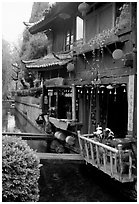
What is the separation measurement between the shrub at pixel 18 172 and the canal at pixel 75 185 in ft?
9.61

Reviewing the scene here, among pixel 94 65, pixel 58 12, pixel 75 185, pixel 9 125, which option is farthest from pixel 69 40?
pixel 9 125

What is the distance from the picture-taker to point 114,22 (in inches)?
351

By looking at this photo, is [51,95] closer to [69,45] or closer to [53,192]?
[69,45]

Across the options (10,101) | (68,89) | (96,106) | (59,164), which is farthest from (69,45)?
(10,101)

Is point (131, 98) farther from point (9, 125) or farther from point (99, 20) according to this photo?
point (9, 125)

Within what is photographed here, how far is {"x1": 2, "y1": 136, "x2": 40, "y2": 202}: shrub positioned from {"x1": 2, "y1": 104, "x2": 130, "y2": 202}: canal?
2.93 m

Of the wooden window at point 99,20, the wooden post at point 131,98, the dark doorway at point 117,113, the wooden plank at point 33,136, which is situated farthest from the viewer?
the wooden plank at point 33,136

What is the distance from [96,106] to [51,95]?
390 centimetres

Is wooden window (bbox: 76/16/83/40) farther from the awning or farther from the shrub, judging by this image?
the shrub

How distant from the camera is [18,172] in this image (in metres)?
4.20

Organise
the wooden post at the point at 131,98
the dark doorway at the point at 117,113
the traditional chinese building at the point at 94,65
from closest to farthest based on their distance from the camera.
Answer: the wooden post at the point at 131,98 → the traditional chinese building at the point at 94,65 → the dark doorway at the point at 117,113

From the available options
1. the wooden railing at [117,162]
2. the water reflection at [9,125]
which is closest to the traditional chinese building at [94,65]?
the wooden railing at [117,162]

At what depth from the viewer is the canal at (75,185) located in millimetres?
7164

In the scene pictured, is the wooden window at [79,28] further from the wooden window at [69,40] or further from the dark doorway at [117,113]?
the dark doorway at [117,113]
